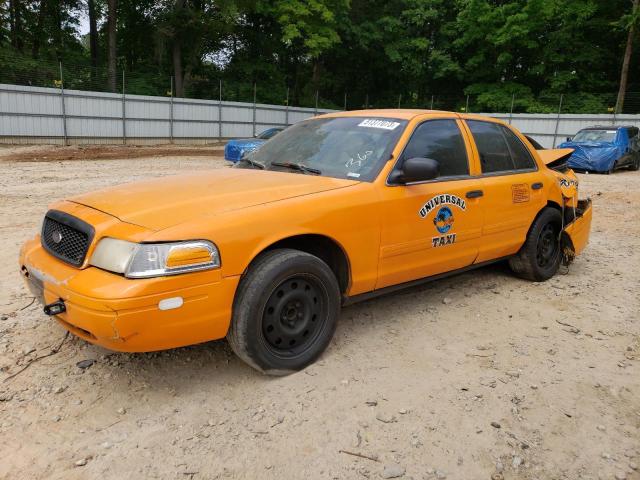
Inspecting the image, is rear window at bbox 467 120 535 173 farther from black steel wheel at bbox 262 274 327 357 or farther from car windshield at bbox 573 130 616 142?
car windshield at bbox 573 130 616 142

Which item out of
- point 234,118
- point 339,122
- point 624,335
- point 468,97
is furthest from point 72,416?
point 468,97

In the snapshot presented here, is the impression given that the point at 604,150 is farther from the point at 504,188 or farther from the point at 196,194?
the point at 196,194

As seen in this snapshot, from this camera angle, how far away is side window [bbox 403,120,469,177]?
3891 mm

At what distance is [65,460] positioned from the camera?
2.39 meters

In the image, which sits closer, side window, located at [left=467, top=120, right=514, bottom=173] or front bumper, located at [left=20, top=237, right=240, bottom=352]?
front bumper, located at [left=20, top=237, right=240, bottom=352]

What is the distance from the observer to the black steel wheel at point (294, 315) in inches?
121

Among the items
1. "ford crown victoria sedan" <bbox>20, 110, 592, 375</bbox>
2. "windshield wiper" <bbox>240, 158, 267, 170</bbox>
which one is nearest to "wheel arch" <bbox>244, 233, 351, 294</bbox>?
"ford crown victoria sedan" <bbox>20, 110, 592, 375</bbox>

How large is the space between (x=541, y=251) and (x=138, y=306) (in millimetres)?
4114

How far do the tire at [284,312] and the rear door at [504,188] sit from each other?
5.85 ft

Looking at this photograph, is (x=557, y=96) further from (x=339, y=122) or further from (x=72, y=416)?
(x=72, y=416)

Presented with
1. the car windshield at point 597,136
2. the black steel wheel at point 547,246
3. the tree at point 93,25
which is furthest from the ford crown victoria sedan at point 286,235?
the tree at point 93,25

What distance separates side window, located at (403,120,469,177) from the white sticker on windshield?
0.57 ft

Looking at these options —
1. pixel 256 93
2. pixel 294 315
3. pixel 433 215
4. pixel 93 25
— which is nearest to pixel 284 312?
pixel 294 315

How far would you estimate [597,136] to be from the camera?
1675 cm
